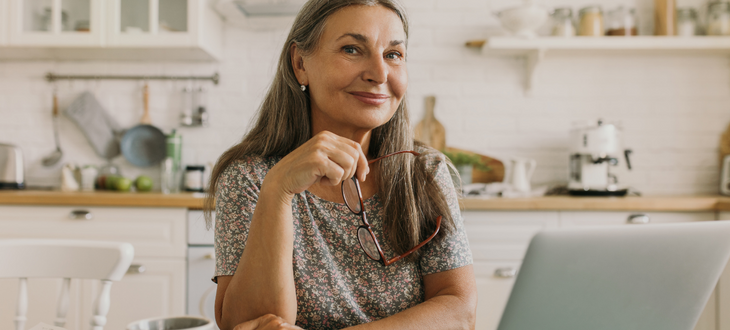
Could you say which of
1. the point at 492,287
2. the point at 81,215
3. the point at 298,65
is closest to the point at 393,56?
the point at 298,65

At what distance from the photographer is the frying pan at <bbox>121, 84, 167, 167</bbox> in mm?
2857

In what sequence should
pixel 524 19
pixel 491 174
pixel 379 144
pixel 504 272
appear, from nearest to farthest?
1. pixel 379 144
2. pixel 504 272
3. pixel 524 19
4. pixel 491 174

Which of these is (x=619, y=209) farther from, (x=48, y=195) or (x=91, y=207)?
(x=48, y=195)

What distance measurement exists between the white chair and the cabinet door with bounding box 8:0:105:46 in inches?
71.9

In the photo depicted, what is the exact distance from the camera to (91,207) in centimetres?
223

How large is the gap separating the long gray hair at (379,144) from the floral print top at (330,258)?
31 millimetres

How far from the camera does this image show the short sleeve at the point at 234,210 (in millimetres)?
947

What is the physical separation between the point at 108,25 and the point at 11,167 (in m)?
0.94

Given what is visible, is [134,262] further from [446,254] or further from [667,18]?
[667,18]

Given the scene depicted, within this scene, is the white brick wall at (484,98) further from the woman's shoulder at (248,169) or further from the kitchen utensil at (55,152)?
the woman's shoulder at (248,169)

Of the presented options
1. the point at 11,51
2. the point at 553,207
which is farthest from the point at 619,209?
the point at 11,51

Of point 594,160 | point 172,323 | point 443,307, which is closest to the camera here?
point 172,323

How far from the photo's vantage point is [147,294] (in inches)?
86.6

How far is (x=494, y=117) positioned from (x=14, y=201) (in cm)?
240
